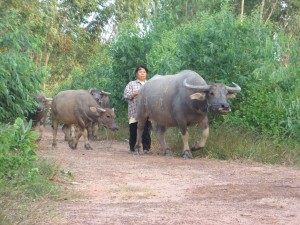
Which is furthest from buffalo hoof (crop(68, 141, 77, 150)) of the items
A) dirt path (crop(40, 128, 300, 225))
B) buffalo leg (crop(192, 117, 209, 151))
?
buffalo leg (crop(192, 117, 209, 151))

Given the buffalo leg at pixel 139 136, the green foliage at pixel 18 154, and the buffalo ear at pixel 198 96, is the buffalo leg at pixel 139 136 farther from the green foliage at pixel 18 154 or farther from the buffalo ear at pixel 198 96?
the green foliage at pixel 18 154

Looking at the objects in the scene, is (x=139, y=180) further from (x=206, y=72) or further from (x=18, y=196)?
(x=206, y=72)

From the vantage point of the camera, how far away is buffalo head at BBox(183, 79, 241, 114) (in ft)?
39.0

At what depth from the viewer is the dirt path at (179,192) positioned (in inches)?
249

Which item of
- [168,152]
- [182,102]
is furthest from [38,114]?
[182,102]

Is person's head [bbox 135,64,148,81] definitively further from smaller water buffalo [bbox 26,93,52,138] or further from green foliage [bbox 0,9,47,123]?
green foliage [bbox 0,9,47,123]

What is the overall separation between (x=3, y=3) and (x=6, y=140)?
6.82 meters

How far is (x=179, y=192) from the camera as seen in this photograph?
8125 mm

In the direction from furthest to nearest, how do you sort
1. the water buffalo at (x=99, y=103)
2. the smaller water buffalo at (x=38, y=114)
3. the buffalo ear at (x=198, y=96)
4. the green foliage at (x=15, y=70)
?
the water buffalo at (x=99, y=103), the smaller water buffalo at (x=38, y=114), the buffalo ear at (x=198, y=96), the green foliage at (x=15, y=70)

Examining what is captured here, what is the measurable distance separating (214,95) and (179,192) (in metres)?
4.29

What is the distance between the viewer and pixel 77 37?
32.0m

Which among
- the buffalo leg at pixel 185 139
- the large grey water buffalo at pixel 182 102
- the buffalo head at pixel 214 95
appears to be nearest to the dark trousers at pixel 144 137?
the large grey water buffalo at pixel 182 102

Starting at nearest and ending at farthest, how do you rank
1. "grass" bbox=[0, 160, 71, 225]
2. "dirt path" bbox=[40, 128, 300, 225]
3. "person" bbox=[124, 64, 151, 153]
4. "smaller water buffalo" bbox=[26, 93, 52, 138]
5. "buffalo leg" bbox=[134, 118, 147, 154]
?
"grass" bbox=[0, 160, 71, 225] → "dirt path" bbox=[40, 128, 300, 225] → "buffalo leg" bbox=[134, 118, 147, 154] → "person" bbox=[124, 64, 151, 153] → "smaller water buffalo" bbox=[26, 93, 52, 138]

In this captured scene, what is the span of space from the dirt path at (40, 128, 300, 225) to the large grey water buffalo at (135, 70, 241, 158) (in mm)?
864
